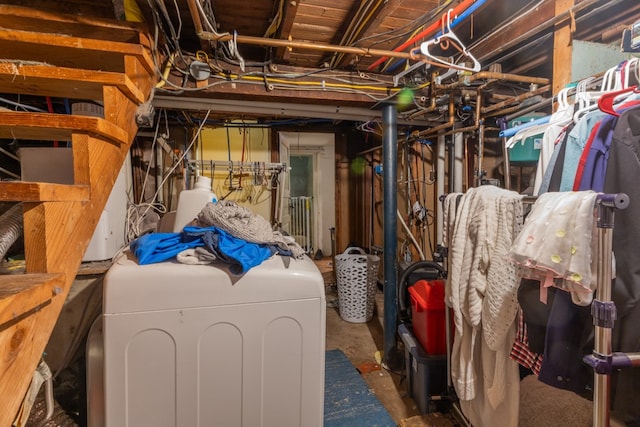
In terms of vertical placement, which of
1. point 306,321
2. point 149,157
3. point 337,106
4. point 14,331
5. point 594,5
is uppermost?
point 594,5

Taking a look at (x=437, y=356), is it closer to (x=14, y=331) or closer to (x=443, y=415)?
(x=443, y=415)

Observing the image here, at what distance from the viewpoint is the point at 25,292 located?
63 centimetres

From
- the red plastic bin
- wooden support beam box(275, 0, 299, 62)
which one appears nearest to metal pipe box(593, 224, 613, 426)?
the red plastic bin

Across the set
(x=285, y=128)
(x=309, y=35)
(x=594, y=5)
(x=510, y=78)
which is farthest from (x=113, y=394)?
(x=285, y=128)

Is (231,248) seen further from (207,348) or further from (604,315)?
(604,315)

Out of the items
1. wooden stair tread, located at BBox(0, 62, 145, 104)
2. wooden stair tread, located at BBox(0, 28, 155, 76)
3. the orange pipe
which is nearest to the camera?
wooden stair tread, located at BBox(0, 62, 145, 104)

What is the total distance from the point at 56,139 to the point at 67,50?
523 mm

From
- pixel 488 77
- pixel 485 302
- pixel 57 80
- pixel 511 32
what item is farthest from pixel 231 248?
pixel 511 32

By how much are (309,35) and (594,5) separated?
1528 millimetres

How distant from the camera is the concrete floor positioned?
5.75 ft

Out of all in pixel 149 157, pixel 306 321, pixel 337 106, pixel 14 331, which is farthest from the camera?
pixel 149 157

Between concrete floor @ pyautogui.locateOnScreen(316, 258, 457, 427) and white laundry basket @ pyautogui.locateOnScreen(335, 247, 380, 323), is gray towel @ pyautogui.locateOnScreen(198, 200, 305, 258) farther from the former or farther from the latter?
white laundry basket @ pyautogui.locateOnScreen(335, 247, 380, 323)

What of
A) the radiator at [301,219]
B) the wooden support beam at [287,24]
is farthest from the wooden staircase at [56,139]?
the radiator at [301,219]

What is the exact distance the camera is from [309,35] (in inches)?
74.4
